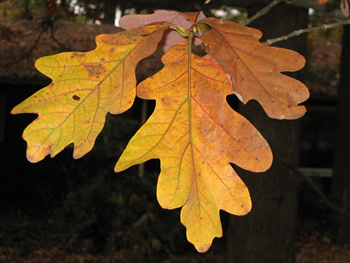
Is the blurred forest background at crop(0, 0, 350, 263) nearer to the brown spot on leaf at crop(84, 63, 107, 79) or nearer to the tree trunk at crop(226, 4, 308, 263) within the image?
the tree trunk at crop(226, 4, 308, 263)

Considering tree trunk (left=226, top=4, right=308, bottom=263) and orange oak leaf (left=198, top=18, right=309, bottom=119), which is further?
tree trunk (left=226, top=4, right=308, bottom=263)

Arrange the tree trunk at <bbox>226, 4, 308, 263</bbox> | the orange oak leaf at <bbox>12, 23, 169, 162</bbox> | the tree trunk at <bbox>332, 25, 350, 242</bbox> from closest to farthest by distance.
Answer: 1. the orange oak leaf at <bbox>12, 23, 169, 162</bbox>
2. the tree trunk at <bbox>226, 4, 308, 263</bbox>
3. the tree trunk at <bbox>332, 25, 350, 242</bbox>

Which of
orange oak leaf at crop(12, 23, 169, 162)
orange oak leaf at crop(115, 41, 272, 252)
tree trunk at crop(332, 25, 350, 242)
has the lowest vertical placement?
tree trunk at crop(332, 25, 350, 242)

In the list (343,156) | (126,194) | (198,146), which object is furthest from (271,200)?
(343,156)

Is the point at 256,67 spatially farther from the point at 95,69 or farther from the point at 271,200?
the point at 271,200

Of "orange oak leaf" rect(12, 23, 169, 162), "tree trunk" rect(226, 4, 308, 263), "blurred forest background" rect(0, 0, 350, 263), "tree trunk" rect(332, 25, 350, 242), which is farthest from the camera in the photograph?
"tree trunk" rect(332, 25, 350, 242)

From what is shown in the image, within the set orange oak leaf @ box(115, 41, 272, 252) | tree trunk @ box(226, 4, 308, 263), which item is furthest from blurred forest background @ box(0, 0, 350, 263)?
orange oak leaf @ box(115, 41, 272, 252)

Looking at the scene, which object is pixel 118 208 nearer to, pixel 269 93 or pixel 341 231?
pixel 341 231

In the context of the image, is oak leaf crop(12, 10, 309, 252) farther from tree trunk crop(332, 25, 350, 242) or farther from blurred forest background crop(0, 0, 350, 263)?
tree trunk crop(332, 25, 350, 242)

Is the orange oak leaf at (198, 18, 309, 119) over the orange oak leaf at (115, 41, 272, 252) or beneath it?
over
